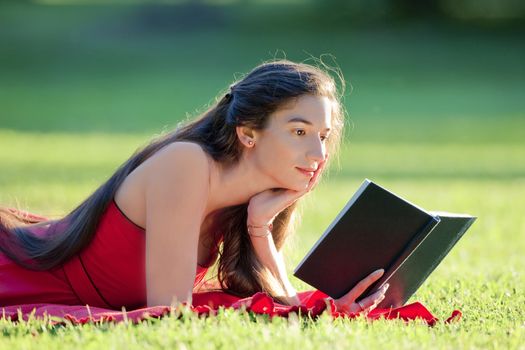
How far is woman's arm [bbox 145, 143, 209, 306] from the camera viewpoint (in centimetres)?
473

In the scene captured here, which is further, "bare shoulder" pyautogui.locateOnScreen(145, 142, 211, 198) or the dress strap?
the dress strap

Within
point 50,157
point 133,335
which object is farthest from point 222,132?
point 50,157

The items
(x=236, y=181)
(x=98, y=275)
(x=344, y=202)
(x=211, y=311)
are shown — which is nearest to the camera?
(x=211, y=311)

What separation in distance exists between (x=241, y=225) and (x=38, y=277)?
1.09 m

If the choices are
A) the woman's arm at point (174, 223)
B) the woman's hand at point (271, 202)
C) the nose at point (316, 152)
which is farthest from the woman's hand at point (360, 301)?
the woman's arm at point (174, 223)

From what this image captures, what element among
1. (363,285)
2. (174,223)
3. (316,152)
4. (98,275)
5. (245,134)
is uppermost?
(245,134)

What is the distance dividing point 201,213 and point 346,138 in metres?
14.2

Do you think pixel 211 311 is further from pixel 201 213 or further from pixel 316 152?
pixel 316 152

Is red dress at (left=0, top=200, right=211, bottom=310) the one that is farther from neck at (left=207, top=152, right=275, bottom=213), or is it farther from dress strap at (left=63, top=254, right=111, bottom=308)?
neck at (left=207, top=152, right=275, bottom=213)

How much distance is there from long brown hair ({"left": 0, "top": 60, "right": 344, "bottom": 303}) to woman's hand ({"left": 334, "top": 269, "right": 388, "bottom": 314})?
0.35 meters

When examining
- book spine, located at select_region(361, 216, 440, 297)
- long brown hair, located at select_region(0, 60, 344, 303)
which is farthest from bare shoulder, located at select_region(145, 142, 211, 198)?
book spine, located at select_region(361, 216, 440, 297)

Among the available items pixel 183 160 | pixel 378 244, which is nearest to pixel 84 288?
pixel 183 160

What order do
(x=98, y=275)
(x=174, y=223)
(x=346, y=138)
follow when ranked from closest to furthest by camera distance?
1. (x=174, y=223)
2. (x=98, y=275)
3. (x=346, y=138)

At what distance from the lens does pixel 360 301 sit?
16.7 ft
